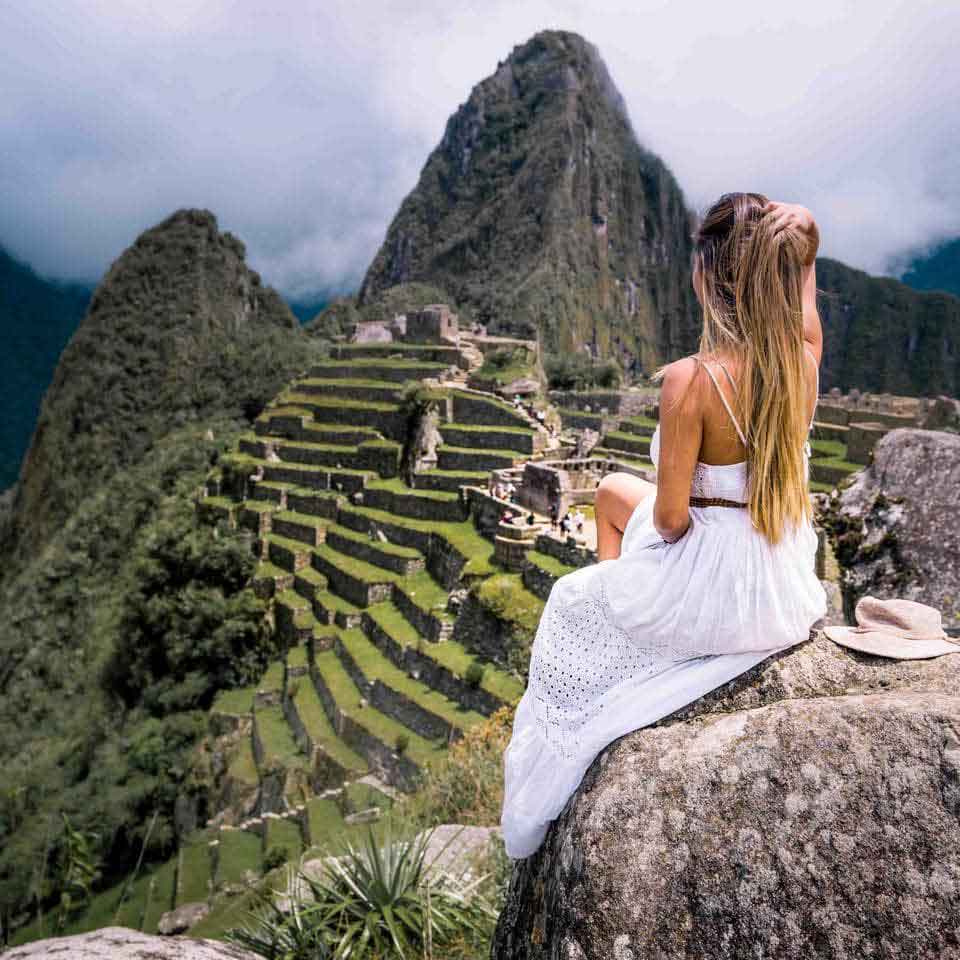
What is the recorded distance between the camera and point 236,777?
58.9 feet

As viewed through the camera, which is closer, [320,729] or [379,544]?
[320,729]

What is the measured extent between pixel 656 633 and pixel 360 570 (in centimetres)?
2094

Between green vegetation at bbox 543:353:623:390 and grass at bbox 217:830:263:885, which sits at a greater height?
green vegetation at bbox 543:353:623:390

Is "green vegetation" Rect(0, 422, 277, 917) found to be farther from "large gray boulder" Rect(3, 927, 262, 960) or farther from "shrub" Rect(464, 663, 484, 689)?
"large gray boulder" Rect(3, 927, 262, 960)

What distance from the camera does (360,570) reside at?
2283 cm

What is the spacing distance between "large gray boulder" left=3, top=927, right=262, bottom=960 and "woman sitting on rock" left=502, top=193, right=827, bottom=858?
1888 mm

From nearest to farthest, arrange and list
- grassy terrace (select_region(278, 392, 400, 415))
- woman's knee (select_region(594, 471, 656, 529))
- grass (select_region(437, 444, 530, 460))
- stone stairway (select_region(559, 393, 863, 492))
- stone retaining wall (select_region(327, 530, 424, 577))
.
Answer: woman's knee (select_region(594, 471, 656, 529))
stone stairway (select_region(559, 393, 863, 492))
stone retaining wall (select_region(327, 530, 424, 577))
grass (select_region(437, 444, 530, 460))
grassy terrace (select_region(278, 392, 400, 415))

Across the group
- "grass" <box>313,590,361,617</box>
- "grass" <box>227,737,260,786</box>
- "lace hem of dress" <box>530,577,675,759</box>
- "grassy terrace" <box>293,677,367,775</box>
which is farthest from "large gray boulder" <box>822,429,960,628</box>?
"grass" <box>313,590,361,617</box>

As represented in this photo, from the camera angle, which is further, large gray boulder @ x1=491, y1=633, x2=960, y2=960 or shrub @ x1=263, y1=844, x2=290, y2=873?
shrub @ x1=263, y1=844, x2=290, y2=873

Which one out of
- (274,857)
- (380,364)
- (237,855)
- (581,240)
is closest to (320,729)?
(237,855)

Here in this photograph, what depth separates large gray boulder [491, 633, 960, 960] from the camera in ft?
5.95

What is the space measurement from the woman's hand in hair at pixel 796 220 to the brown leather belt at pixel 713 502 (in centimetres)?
79

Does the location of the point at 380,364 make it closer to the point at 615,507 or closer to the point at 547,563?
the point at 547,563

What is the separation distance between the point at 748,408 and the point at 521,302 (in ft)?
364
